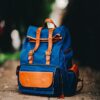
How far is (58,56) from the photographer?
6359 mm

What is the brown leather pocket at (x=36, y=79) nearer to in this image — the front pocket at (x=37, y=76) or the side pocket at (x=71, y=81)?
the front pocket at (x=37, y=76)

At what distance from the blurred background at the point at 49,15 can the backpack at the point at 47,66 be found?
3238mm

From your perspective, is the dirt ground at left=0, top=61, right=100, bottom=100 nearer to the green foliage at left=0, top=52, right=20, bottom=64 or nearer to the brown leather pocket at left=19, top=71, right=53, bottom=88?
the brown leather pocket at left=19, top=71, right=53, bottom=88

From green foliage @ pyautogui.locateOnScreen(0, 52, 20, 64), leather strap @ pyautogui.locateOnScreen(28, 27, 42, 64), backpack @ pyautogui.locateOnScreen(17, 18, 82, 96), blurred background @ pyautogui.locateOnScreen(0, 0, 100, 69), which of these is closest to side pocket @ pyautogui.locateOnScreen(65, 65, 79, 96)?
backpack @ pyautogui.locateOnScreen(17, 18, 82, 96)

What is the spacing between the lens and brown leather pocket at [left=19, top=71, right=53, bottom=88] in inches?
247

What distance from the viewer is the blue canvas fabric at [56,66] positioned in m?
6.31

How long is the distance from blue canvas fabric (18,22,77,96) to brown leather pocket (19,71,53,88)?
4cm

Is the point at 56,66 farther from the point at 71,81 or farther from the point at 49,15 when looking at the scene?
the point at 49,15

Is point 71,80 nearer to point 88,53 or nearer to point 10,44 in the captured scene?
point 88,53

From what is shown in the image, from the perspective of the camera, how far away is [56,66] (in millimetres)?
6324

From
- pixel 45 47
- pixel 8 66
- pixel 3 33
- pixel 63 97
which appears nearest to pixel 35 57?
pixel 45 47

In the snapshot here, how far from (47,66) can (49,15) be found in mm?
6392

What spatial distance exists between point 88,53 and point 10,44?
2363 millimetres

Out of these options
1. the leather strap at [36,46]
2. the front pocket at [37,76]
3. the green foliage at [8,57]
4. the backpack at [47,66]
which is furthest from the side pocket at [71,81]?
the green foliage at [8,57]
